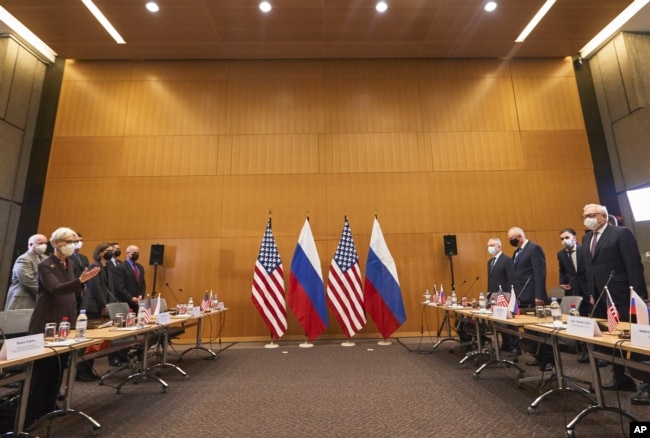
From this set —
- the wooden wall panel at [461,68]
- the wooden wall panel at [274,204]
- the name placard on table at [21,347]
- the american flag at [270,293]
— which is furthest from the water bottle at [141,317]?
the wooden wall panel at [461,68]

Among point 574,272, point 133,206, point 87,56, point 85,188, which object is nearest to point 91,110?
point 87,56

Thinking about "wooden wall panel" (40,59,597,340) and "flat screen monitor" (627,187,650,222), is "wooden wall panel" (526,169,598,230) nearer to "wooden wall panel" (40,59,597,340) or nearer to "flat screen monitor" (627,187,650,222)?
"wooden wall panel" (40,59,597,340)

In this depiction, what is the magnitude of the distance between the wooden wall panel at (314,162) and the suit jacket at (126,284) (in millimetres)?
1508

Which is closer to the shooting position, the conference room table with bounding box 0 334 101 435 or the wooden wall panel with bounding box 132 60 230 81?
the conference room table with bounding box 0 334 101 435

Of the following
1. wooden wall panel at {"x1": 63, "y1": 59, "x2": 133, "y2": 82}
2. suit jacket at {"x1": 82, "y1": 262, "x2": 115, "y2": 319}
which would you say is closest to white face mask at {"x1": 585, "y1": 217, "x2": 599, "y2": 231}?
suit jacket at {"x1": 82, "y1": 262, "x2": 115, "y2": 319}

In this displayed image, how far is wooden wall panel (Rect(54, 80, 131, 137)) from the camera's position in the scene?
22.4 ft

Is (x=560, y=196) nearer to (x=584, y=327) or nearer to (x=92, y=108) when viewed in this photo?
(x=584, y=327)

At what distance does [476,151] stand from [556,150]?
5.31 feet

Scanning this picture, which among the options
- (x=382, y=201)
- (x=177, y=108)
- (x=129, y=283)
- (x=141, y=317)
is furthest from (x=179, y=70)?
(x=141, y=317)

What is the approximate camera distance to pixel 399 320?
517 cm

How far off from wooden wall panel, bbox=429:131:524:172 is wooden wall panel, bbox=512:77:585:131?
21.5 inches

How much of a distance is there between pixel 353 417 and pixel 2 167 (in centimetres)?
730

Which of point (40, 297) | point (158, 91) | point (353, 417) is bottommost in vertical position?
point (353, 417)

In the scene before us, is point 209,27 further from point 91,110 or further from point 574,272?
point 574,272
